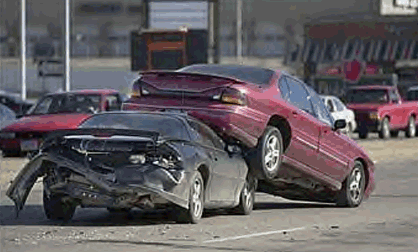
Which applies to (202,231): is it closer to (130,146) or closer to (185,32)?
(130,146)

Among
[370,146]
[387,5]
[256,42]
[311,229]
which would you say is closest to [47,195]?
[311,229]

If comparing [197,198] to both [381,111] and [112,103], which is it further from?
[381,111]

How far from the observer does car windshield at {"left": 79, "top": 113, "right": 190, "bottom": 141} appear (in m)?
14.0

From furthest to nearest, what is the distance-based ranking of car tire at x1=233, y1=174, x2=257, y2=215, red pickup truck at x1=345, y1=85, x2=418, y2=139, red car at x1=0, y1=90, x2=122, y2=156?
red pickup truck at x1=345, y1=85, x2=418, y2=139 < red car at x1=0, y1=90, x2=122, y2=156 < car tire at x1=233, y1=174, x2=257, y2=215

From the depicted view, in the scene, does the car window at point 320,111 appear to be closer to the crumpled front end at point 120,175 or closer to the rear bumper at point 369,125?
the crumpled front end at point 120,175

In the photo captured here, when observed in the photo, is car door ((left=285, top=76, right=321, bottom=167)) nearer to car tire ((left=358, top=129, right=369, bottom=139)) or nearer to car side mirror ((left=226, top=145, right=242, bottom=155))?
car side mirror ((left=226, top=145, right=242, bottom=155))

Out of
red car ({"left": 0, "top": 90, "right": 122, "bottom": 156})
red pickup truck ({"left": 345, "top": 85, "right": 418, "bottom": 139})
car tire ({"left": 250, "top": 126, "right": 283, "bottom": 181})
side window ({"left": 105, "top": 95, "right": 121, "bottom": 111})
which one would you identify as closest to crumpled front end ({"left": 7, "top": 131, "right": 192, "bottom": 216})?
car tire ({"left": 250, "top": 126, "right": 283, "bottom": 181})

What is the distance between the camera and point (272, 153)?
1546 cm

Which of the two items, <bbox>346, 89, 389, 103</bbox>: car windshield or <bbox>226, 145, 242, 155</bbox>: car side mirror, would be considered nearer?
<bbox>226, 145, 242, 155</bbox>: car side mirror

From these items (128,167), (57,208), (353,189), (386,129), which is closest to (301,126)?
(353,189)

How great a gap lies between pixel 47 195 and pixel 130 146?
1.28 m

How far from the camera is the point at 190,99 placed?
1533cm

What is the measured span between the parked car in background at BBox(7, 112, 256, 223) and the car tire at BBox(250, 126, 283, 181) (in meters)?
0.89

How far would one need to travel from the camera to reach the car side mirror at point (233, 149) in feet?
49.2
